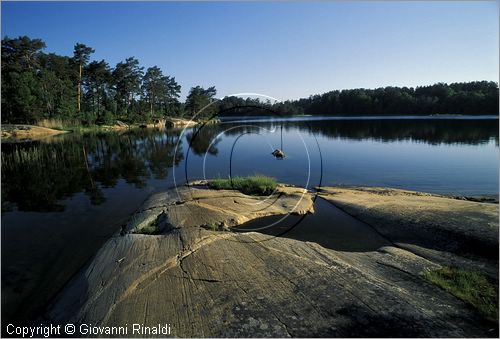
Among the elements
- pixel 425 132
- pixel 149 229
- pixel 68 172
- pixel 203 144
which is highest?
pixel 425 132

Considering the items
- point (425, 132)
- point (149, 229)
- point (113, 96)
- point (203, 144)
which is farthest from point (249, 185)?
point (113, 96)

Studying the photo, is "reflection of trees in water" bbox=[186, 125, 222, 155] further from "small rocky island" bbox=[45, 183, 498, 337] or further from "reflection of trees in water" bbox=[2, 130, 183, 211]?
"small rocky island" bbox=[45, 183, 498, 337]

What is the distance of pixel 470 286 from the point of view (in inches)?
306

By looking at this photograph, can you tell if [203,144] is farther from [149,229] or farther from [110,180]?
[149,229]

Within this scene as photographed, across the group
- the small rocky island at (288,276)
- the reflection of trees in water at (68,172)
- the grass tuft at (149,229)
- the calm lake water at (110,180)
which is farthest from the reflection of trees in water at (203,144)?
the small rocky island at (288,276)

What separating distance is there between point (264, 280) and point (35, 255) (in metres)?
8.42

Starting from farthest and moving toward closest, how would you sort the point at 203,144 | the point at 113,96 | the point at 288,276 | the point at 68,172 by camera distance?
the point at 113,96
the point at 203,144
the point at 68,172
the point at 288,276

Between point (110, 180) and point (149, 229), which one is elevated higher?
point (149, 229)

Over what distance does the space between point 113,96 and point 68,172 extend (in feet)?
266

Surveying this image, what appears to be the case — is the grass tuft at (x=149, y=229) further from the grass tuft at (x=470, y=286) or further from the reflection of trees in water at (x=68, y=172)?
the grass tuft at (x=470, y=286)

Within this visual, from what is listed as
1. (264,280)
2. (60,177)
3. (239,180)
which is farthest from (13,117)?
(264,280)

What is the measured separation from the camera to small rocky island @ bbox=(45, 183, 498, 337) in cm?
630

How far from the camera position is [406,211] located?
1435 centimetres

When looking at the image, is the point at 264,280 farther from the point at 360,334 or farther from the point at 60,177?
the point at 60,177
